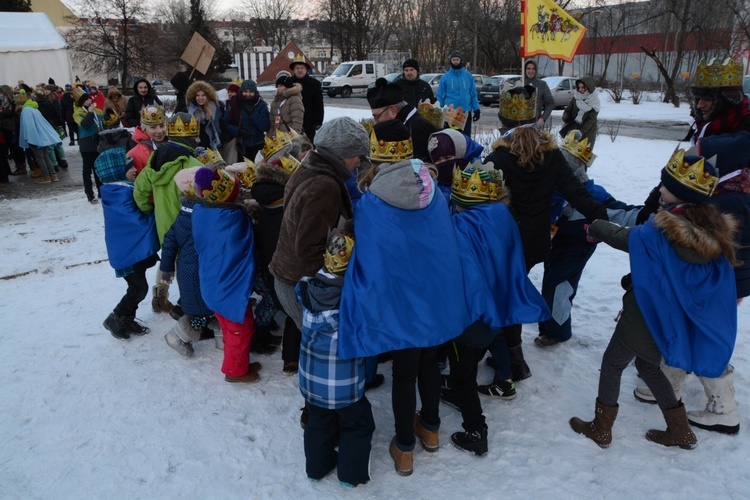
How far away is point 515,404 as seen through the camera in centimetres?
341

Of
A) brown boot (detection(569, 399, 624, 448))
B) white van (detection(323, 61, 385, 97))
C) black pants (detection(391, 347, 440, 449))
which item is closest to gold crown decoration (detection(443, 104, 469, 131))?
black pants (detection(391, 347, 440, 449))

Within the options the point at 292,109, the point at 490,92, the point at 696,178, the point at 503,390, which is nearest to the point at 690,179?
the point at 696,178

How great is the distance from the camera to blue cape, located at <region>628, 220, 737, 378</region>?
2.56 meters

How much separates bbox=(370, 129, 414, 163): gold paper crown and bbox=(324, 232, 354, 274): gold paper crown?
63 cm

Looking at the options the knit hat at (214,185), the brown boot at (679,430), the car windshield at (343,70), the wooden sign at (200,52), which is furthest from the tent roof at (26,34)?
the brown boot at (679,430)

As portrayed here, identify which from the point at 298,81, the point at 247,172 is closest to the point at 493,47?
the point at 298,81

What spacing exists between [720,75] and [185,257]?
3921 millimetres

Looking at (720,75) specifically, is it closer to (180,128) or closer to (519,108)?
(519,108)

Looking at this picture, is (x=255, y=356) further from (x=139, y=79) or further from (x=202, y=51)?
(x=202, y=51)

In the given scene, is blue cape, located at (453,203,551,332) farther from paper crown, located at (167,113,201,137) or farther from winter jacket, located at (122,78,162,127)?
winter jacket, located at (122,78,162,127)

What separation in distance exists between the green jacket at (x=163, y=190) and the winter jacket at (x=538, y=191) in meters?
2.47

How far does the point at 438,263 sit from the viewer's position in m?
2.57

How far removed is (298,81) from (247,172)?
444 cm

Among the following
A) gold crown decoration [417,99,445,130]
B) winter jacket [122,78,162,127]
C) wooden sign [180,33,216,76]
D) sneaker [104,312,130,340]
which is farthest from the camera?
wooden sign [180,33,216,76]
